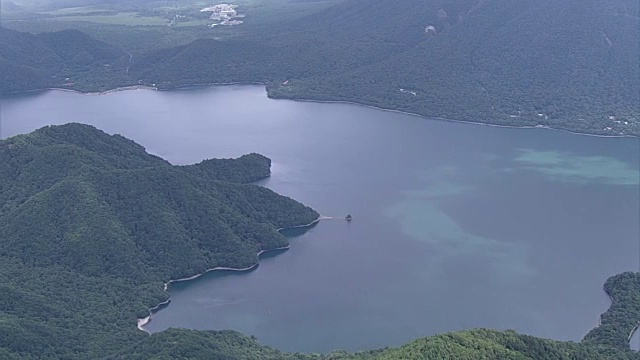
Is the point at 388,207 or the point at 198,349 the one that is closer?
the point at 198,349

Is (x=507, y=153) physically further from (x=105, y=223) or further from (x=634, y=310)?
(x=105, y=223)

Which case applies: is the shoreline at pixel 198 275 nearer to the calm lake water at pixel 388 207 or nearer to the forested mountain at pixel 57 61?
the calm lake water at pixel 388 207

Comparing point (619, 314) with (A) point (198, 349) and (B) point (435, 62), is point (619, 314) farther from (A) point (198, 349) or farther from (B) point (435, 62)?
(B) point (435, 62)

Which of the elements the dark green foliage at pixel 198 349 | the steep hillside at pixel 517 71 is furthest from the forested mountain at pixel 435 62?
the dark green foliage at pixel 198 349

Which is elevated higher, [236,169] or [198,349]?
[236,169]

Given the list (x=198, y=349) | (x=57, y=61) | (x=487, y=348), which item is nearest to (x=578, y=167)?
(x=487, y=348)

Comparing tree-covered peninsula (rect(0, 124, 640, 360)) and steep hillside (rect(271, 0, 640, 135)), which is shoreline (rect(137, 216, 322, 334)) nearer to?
tree-covered peninsula (rect(0, 124, 640, 360))
